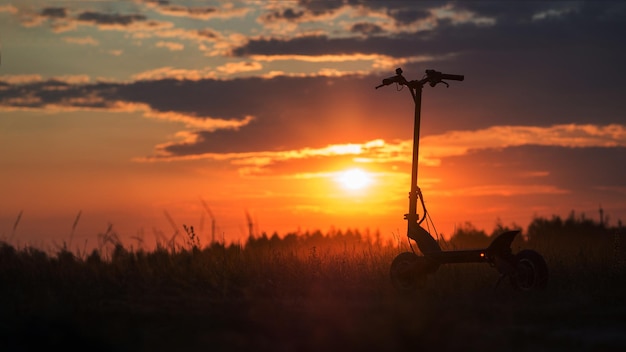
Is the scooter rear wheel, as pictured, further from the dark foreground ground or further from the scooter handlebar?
the scooter handlebar

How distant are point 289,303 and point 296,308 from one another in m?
0.76

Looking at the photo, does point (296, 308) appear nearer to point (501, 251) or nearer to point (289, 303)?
point (289, 303)

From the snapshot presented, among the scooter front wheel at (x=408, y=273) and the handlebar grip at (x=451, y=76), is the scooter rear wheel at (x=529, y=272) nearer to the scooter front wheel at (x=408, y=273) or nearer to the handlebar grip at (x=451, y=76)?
the scooter front wheel at (x=408, y=273)

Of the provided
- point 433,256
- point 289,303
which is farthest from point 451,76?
point 289,303

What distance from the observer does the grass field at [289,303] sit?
888 cm

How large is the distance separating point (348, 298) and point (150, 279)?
3.44 metres

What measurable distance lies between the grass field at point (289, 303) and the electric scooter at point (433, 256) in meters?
0.29

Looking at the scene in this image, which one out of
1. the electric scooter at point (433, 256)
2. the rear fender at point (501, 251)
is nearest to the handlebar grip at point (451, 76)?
the electric scooter at point (433, 256)

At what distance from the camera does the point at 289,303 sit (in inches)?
489

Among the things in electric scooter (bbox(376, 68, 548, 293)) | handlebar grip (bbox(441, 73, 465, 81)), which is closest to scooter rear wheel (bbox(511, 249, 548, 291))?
electric scooter (bbox(376, 68, 548, 293))

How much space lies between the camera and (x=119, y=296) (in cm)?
1284

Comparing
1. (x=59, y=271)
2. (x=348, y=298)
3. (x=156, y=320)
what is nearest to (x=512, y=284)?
(x=348, y=298)

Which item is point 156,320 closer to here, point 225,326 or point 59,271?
point 225,326

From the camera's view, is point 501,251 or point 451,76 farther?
point 451,76
